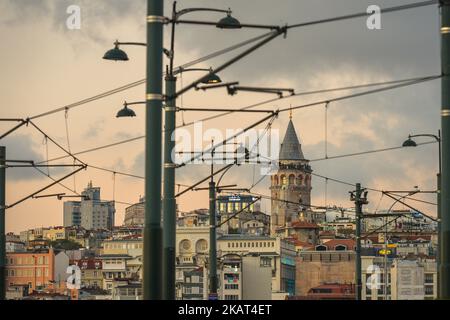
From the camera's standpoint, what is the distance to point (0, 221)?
42.2 m

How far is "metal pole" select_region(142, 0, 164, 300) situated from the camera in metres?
22.9

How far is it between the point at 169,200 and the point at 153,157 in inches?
404

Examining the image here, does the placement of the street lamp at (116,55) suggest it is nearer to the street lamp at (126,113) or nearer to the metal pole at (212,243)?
the street lamp at (126,113)

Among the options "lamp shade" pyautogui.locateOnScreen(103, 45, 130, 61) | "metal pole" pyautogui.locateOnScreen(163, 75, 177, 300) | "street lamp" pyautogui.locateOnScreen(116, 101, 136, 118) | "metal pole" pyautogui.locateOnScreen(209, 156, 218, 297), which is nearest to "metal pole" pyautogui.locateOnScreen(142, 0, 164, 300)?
"metal pole" pyautogui.locateOnScreen(163, 75, 177, 300)

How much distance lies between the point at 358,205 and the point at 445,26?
110ft

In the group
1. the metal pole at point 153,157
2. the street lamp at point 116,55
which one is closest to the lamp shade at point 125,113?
the street lamp at point 116,55

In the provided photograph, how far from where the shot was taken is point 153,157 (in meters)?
23.2

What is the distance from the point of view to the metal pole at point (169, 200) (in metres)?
32.5

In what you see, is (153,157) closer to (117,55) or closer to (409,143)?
(117,55)

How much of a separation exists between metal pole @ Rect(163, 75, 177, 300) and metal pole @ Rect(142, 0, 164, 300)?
30.0 ft

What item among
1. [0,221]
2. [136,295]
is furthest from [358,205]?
[136,295]

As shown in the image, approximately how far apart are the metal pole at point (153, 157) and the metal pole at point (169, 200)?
9.15 meters
